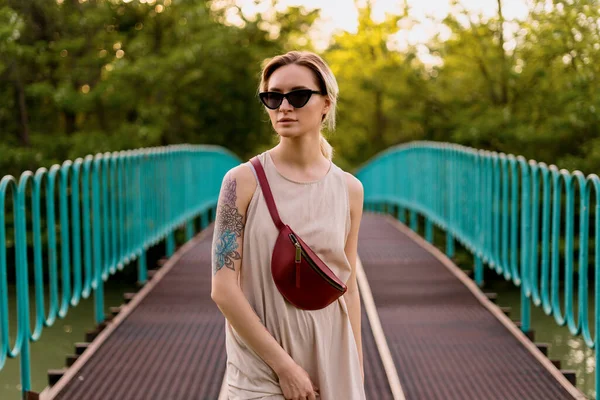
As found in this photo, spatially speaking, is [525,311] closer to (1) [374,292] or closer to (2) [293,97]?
(1) [374,292]

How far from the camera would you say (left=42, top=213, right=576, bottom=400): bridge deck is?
5.42m

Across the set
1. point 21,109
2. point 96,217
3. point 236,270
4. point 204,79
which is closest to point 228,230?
point 236,270

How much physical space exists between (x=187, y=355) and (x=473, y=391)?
1844 millimetres

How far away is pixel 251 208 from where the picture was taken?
2631 mm

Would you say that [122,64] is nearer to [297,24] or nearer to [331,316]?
[297,24]

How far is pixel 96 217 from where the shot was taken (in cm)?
706

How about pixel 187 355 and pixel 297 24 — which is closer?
pixel 187 355

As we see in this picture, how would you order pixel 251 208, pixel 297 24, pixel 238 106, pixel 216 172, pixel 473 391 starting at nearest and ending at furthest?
pixel 251 208, pixel 473 391, pixel 216 172, pixel 238 106, pixel 297 24

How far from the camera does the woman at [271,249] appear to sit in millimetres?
2582

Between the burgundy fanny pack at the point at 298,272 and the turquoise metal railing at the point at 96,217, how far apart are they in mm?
2432

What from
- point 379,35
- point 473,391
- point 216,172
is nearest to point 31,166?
point 216,172

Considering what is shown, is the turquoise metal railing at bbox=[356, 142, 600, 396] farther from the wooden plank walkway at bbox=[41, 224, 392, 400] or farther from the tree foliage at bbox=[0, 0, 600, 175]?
the tree foliage at bbox=[0, 0, 600, 175]

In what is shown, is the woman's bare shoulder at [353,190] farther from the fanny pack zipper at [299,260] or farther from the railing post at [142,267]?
the railing post at [142,267]

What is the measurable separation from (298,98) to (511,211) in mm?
5283
